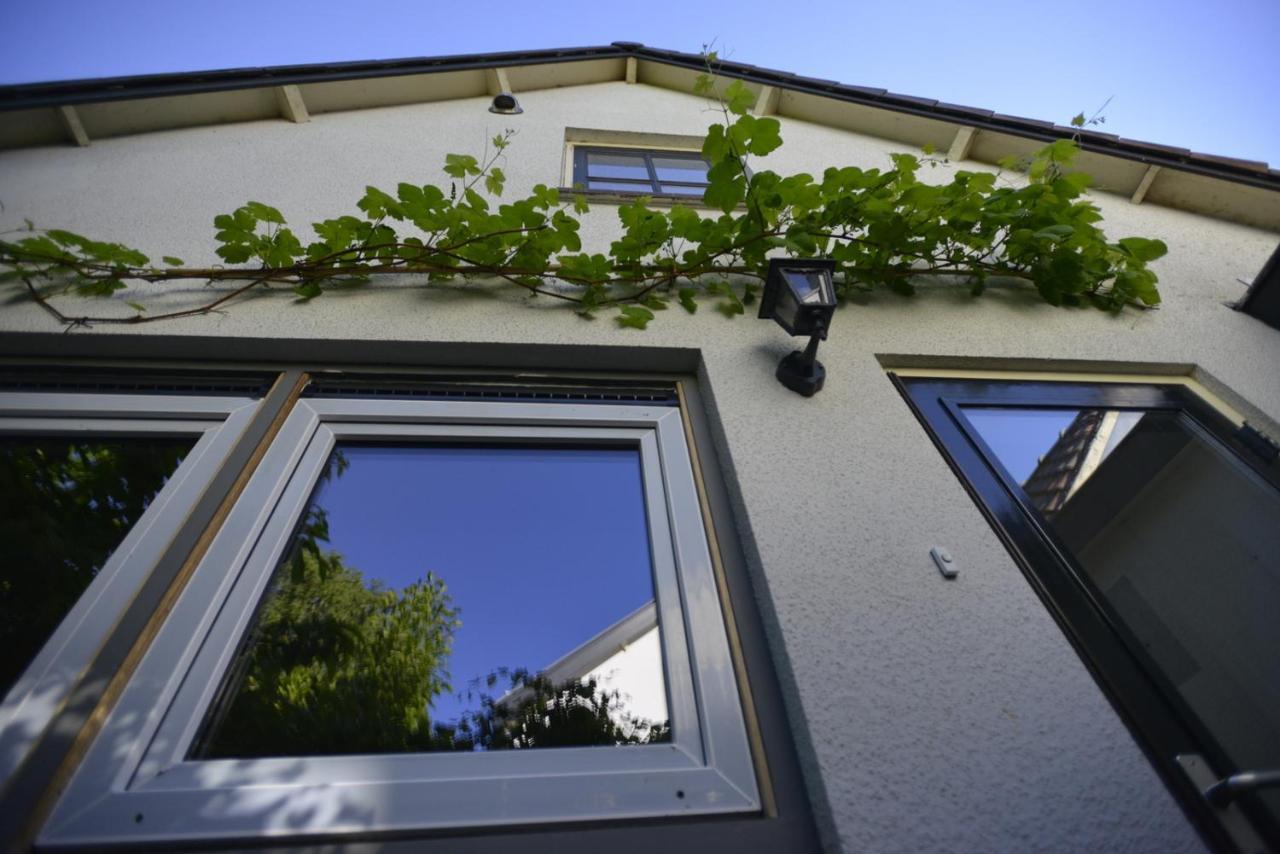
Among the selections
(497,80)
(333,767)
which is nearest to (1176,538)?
(333,767)

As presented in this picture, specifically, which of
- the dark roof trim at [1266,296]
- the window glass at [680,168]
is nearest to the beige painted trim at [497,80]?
the window glass at [680,168]

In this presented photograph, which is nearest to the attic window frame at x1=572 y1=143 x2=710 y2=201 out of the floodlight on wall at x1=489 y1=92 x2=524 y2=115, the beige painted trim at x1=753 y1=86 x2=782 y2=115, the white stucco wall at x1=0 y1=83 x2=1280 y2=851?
the floodlight on wall at x1=489 y1=92 x2=524 y2=115

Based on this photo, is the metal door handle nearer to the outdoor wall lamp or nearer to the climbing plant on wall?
the outdoor wall lamp

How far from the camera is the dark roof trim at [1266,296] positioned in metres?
2.34

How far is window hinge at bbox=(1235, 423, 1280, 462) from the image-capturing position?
172 centimetres

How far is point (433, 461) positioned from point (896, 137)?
14.9 ft

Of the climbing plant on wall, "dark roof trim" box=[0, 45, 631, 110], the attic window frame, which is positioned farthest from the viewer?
the attic window frame

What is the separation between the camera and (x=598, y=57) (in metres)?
5.41

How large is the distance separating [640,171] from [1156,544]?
3.65 metres

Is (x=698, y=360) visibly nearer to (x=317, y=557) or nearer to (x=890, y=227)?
(x=890, y=227)

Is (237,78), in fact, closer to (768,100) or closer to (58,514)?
(58,514)

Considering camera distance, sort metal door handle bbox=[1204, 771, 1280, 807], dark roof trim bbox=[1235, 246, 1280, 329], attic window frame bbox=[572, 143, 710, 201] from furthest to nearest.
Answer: attic window frame bbox=[572, 143, 710, 201] < dark roof trim bbox=[1235, 246, 1280, 329] < metal door handle bbox=[1204, 771, 1280, 807]

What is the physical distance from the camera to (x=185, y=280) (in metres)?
2.08

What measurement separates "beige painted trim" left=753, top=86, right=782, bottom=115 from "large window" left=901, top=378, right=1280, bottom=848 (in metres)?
4.02
